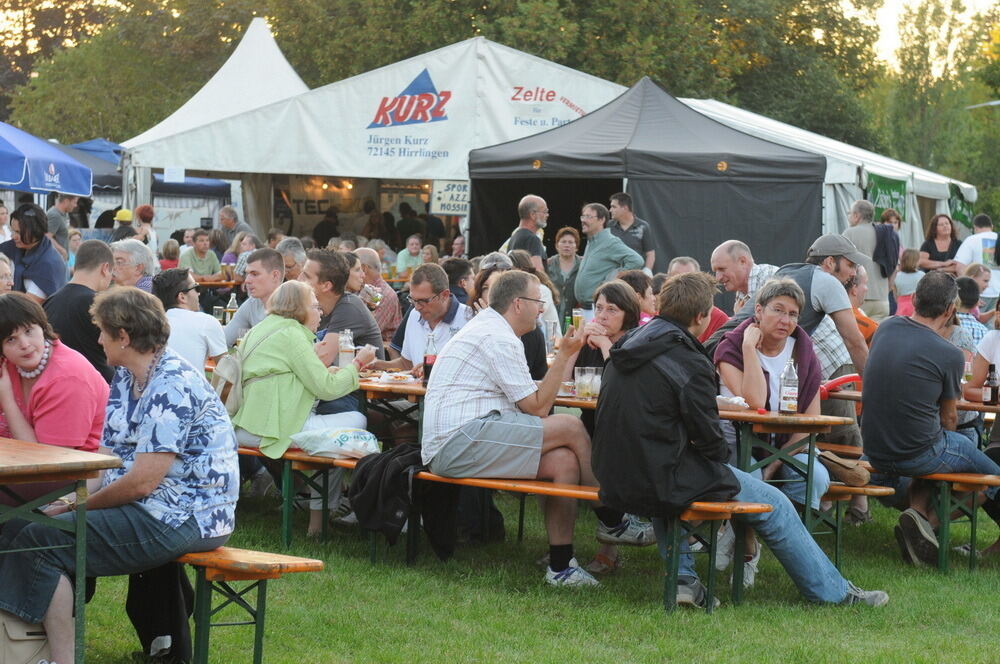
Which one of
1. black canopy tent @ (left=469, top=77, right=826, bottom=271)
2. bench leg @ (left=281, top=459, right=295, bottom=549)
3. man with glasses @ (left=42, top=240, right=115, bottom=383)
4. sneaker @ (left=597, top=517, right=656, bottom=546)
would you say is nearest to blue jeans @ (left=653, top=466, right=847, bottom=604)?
sneaker @ (left=597, top=517, right=656, bottom=546)

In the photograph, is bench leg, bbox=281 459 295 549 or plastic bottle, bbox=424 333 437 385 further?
plastic bottle, bbox=424 333 437 385

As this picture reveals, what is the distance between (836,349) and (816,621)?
2337 mm

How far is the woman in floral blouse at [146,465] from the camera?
435cm

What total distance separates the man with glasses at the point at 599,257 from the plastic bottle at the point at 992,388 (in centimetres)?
448

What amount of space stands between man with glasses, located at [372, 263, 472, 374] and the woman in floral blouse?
322 centimetres

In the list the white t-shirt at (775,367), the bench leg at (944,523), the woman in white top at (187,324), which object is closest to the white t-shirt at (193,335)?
the woman in white top at (187,324)

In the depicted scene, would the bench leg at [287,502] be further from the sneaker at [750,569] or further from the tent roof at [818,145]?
the tent roof at [818,145]

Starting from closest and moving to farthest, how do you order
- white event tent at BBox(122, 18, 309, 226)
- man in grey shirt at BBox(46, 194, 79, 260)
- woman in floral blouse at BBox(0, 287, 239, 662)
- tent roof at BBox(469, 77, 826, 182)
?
1. woman in floral blouse at BBox(0, 287, 239, 662)
2. tent roof at BBox(469, 77, 826, 182)
3. man in grey shirt at BBox(46, 194, 79, 260)
4. white event tent at BBox(122, 18, 309, 226)

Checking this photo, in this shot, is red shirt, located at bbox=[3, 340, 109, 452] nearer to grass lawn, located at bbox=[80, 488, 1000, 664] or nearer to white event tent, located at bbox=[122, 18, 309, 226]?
grass lawn, located at bbox=[80, 488, 1000, 664]

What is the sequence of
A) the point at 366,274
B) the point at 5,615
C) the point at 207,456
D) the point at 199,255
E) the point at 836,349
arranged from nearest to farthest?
1. the point at 5,615
2. the point at 207,456
3. the point at 836,349
4. the point at 366,274
5. the point at 199,255

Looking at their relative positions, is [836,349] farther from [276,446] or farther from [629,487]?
[276,446]

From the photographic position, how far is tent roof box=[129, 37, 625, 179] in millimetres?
16969

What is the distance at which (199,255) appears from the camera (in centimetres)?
1594

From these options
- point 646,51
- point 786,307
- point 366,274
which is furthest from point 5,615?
point 646,51
